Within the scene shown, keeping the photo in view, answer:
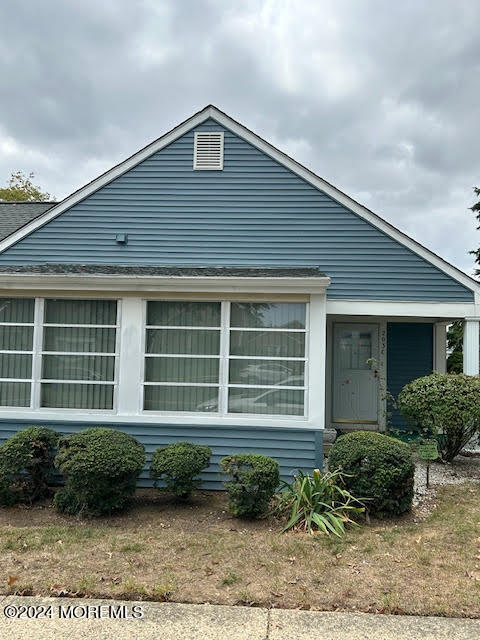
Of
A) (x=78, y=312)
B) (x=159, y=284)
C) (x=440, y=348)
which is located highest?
(x=159, y=284)

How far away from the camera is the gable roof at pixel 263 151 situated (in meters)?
8.06

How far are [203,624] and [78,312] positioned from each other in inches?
189

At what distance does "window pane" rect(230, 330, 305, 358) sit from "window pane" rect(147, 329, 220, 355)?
1.01 ft

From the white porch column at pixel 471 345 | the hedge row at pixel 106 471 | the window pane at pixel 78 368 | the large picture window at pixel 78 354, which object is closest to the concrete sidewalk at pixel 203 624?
the hedge row at pixel 106 471

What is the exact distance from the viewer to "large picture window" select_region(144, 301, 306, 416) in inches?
266

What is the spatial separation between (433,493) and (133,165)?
7.03 meters

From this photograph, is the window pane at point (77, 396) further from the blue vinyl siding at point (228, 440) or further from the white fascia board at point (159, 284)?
the white fascia board at point (159, 284)

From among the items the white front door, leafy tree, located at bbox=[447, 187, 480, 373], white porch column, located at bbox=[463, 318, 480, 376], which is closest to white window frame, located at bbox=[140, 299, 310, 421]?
white porch column, located at bbox=[463, 318, 480, 376]

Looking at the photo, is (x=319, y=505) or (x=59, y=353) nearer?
(x=319, y=505)

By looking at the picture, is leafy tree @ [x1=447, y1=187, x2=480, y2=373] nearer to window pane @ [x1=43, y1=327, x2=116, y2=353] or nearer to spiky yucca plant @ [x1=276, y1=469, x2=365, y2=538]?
spiky yucca plant @ [x1=276, y1=469, x2=365, y2=538]

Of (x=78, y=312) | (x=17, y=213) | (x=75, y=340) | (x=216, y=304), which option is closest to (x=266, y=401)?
(x=216, y=304)

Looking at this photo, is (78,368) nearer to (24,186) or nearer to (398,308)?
(398,308)

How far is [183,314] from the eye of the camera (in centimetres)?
694

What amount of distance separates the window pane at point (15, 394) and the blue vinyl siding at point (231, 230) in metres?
2.33
